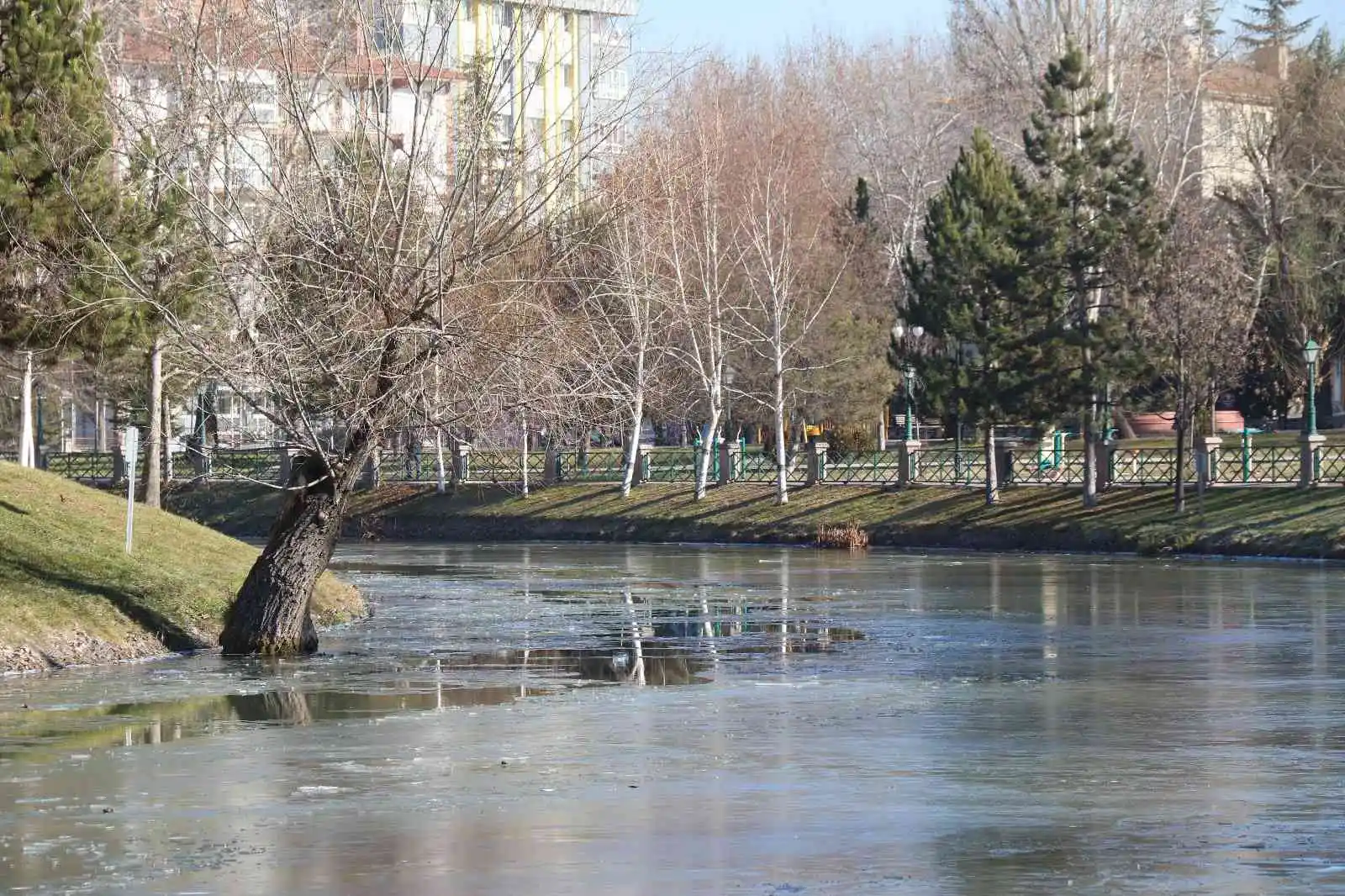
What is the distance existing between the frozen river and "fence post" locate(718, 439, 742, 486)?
103 feet

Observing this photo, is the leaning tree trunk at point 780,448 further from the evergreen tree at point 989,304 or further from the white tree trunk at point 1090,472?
the white tree trunk at point 1090,472

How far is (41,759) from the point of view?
15.1 m

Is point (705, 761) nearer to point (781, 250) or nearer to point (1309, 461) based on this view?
point (1309, 461)

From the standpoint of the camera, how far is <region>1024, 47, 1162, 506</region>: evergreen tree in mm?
50781

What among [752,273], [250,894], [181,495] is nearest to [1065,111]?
[752,273]

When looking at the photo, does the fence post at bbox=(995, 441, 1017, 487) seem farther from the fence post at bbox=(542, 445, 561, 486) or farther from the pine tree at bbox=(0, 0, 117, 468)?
the pine tree at bbox=(0, 0, 117, 468)

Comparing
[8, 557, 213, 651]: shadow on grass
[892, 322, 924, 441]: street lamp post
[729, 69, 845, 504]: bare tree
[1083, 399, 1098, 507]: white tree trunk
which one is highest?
[729, 69, 845, 504]: bare tree

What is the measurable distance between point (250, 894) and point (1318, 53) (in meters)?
62.0

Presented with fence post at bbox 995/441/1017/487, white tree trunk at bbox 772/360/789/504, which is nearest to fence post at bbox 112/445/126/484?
white tree trunk at bbox 772/360/789/504

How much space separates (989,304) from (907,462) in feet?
16.2

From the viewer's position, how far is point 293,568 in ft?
72.6

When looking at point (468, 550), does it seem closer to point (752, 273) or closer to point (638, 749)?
point (752, 273)

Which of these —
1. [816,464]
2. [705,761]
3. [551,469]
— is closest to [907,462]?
[816,464]

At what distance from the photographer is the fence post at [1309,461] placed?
1822 inches
